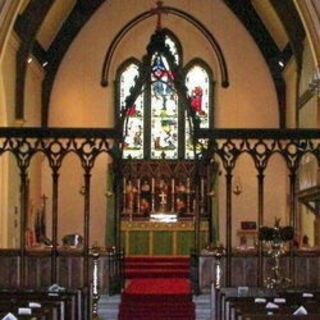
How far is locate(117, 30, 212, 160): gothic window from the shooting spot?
1093 inches

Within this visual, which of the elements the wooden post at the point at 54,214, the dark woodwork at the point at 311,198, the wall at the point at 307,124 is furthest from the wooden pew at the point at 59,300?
the wall at the point at 307,124

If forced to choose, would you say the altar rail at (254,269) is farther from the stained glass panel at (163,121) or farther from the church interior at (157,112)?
the stained glass panel at (163,121)

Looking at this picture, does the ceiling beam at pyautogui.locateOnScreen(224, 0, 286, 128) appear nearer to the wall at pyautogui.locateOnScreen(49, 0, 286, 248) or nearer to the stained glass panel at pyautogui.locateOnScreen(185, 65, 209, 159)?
the wall at pyautogui.locateOnScreen(49, 0, 286, 248)

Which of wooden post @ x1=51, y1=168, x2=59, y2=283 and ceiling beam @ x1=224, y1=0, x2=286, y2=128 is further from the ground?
ceiling beam @ x1=224, y1=0, x2=286, y2=128

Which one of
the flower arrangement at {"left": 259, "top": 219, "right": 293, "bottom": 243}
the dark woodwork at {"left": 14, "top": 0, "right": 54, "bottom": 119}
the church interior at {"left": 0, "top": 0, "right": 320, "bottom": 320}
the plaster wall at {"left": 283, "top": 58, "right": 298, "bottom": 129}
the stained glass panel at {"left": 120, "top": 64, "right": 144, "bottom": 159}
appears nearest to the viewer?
the flower arrangement at {"left": 259, "top": 219, "right": 293, "bottom": 243}

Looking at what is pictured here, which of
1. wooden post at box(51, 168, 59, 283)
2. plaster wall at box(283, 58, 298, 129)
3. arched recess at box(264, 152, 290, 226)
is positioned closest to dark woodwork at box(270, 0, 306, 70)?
plaster wall at box(283, 58, 298, 129)

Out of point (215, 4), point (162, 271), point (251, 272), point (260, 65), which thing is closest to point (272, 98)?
point (260, 65)

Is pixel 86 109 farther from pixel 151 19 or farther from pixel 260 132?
pixel 260 132

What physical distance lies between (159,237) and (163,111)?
422cm

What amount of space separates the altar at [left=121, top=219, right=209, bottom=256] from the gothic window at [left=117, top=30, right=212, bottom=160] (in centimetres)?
268

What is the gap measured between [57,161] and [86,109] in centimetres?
1378

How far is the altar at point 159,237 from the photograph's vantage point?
2559 centimetres

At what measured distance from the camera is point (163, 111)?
92.2 feet

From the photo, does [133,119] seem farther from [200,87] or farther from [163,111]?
[200,87]
